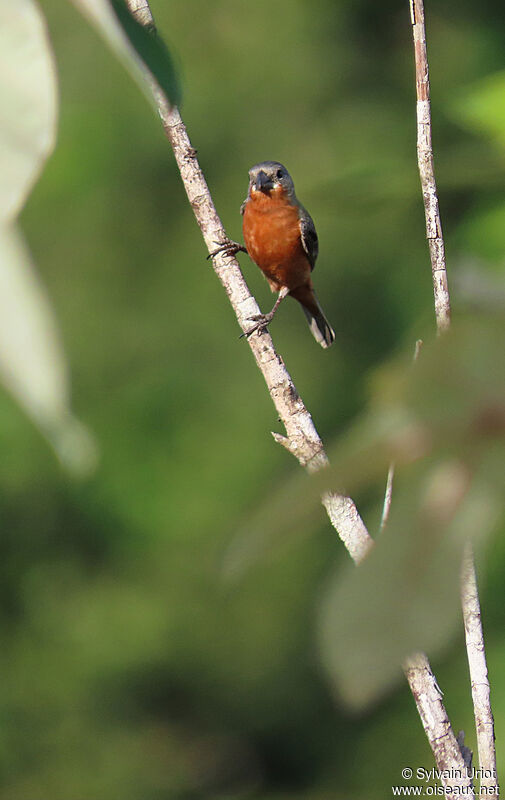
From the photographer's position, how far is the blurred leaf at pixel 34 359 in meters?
0.19

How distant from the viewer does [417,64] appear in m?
0.64

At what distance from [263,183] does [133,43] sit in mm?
1859

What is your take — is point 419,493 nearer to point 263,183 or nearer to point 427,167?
point 427,167

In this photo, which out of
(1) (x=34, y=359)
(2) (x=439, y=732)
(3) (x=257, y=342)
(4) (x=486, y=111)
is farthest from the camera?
(3) (x=257, y=342)

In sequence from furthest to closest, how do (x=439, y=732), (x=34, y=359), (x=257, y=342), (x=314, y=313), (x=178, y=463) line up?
(x=178, y=463)
(x=314, y=313)
(x=257, y=342)
(x=439, y=732)
(x=34, y=359)

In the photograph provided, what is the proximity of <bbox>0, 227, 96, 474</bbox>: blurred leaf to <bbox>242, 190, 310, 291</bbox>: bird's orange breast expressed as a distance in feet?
5.84

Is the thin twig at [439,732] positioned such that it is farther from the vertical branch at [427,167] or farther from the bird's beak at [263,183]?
the bird's beak at [263,183]

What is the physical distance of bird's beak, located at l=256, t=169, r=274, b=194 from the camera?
2.04 metres

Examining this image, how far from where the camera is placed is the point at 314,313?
2316mm

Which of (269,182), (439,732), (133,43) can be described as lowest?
(269,182)

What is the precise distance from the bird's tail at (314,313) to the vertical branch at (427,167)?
5.00 feet

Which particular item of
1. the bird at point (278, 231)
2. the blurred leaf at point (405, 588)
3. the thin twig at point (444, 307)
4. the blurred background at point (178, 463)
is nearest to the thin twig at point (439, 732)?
the thin twig at point (444, 307)

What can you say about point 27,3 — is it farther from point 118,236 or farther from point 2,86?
point 118,236

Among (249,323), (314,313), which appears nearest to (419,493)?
(249,323)
